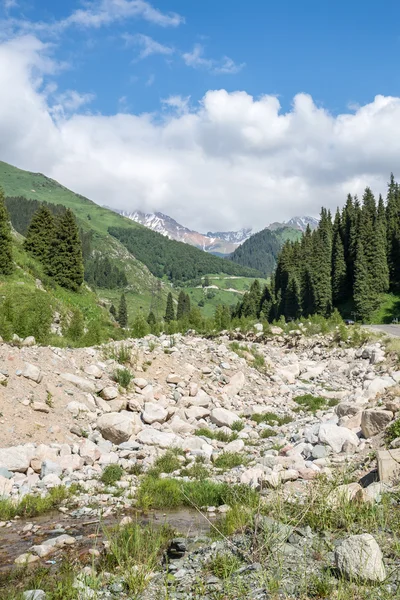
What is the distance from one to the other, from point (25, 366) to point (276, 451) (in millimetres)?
9095

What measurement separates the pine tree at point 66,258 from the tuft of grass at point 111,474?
39.7m

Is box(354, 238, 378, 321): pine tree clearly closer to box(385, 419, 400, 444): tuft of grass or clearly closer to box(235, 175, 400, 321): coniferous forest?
box(235, 175, 400, 321): coniferous forest

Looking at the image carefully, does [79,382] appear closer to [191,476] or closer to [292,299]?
[191,476]

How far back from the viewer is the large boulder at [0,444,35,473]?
9.84 metres

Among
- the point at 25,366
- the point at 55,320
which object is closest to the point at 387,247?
the point at 55,320

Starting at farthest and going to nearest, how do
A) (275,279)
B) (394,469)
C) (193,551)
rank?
(275,279), (394,469), (193,551)

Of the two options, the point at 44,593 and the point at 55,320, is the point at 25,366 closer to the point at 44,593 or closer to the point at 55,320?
the point at 44,593

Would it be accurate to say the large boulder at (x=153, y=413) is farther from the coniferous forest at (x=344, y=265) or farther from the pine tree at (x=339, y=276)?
the pine tree at (x=339, y=276)

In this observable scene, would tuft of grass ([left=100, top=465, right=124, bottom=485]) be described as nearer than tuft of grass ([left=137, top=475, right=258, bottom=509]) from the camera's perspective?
No

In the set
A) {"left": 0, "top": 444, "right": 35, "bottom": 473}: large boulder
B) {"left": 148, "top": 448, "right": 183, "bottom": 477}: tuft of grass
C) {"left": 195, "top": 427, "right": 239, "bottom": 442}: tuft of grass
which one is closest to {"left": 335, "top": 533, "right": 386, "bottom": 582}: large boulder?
{"left": 148, "top": 448, "right": 183, "bottom": 477}: tuft of grass

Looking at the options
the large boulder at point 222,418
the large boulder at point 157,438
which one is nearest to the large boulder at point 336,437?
the large boulder at point 222,418

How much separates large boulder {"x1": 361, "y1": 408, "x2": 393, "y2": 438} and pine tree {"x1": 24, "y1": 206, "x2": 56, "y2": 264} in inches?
1782

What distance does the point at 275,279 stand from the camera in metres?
105

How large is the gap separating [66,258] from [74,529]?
43244 mm
